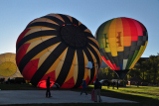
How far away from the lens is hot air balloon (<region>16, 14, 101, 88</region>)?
24188mm

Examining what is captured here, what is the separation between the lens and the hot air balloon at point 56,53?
952 inches

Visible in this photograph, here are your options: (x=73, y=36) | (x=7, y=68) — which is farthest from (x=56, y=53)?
(x=7, y=68)

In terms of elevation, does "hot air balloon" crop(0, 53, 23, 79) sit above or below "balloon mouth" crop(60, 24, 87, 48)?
below

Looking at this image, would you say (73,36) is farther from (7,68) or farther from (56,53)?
(7,68)

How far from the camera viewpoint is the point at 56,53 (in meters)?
24.3

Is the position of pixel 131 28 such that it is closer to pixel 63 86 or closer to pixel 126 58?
pixel 126 58

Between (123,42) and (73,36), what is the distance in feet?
40.7

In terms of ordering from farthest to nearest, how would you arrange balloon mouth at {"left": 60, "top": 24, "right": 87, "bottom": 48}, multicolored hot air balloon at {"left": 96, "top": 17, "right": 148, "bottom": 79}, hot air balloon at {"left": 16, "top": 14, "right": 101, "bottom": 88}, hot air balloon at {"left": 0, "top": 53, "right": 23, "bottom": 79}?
hot air balloon at {"left": 0, "top": 53, "right": 23, "bottom": 79} < multicolored hot air balloon at {"left": 96, "top": 17, "right": 148, "bottom": 79} < balloon mouth at {"left": 60, "top": 24, "right": 87, "bottom": 48} < hot air balloon at {"left": 16, "top": 14, "right": 101, "bottom": 88}

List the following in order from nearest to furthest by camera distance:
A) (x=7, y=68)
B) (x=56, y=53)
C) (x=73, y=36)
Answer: (x=56, y=53) → (x=73, y=36) → (x=7, y=68)

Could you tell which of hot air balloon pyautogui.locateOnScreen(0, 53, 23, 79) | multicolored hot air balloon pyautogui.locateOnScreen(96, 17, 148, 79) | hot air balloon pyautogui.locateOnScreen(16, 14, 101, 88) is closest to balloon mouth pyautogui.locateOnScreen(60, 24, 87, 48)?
hot air balloon pyautogui.locateOnScreen(16, 14, 101, 88)

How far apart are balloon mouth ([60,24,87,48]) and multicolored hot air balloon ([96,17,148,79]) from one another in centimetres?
1089

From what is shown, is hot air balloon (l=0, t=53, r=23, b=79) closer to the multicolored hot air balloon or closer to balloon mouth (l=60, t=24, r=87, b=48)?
the multicolored hot air balloon

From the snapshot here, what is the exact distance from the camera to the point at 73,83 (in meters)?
25.1

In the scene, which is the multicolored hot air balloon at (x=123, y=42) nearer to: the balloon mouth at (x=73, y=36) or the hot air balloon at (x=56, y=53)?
the hot air balloon at (x=56, y=53)
